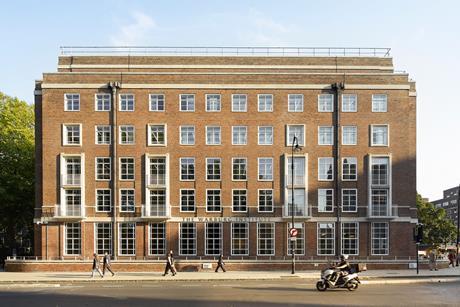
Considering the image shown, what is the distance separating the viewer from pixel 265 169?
53.6 metres

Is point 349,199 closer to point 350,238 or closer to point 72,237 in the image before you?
point 350,238

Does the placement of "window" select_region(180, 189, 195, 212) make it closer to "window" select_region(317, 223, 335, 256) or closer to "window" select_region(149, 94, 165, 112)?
"window" select_region(149, 94, 165, 112)

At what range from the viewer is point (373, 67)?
197 ft

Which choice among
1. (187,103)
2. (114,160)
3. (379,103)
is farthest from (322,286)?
(379,103)

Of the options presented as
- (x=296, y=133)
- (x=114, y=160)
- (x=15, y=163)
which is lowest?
(x=15, y=163)

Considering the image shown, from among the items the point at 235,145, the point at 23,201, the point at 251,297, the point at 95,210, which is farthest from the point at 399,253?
the point at 23,201

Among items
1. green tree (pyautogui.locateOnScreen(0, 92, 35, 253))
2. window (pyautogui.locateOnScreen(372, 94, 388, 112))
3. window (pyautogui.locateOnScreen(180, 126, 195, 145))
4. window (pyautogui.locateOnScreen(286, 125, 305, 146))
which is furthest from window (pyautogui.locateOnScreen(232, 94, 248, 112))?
green tree (pyautogui.locateOnScreen(0, 92, 35, 253))

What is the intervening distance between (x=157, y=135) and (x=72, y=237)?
35.7 feet

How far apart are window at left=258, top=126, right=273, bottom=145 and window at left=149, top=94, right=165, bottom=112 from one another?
27.6 ft

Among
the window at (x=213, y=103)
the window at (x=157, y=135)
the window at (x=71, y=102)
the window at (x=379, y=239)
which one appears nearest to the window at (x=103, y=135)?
the window at (x=71, y=102)

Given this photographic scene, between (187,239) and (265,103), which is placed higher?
(265,103)

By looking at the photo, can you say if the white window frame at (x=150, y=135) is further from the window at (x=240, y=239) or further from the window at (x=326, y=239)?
the window at (x=326, y=239)

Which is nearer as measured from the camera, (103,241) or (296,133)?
(103,241)

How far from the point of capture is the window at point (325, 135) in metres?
53.6
